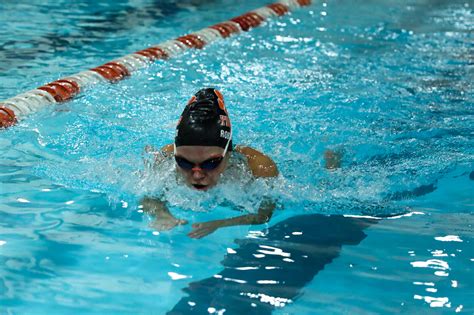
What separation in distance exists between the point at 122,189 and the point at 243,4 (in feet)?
20.4

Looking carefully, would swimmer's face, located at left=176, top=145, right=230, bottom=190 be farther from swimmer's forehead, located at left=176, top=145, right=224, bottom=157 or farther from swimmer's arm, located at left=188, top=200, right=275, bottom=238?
swimmer's arm, located at left=188, top=200, right=275, bottom=238

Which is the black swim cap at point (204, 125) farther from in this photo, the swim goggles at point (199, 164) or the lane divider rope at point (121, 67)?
the lane divider rope at point (121, 67)

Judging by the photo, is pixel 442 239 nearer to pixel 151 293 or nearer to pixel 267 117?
pixel 151 293

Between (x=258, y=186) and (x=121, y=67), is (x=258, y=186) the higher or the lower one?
the lower one

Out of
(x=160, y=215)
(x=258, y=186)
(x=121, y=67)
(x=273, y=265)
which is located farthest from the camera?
(x=121, y=67)

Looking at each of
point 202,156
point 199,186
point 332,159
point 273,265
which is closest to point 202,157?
point 202,156

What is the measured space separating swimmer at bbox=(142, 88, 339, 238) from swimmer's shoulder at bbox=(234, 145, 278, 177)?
11 centimetres

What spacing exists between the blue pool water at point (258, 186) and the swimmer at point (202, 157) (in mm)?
95

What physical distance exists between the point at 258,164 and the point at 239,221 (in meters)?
0.41

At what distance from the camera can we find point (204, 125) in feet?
10.6

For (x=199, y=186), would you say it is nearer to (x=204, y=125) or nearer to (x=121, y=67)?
(x=204, y=125)

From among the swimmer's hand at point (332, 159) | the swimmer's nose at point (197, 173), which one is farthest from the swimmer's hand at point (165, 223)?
the swimmer's hand at point (332, 159)

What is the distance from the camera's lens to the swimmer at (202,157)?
3164mm

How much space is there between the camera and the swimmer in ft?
10.4
